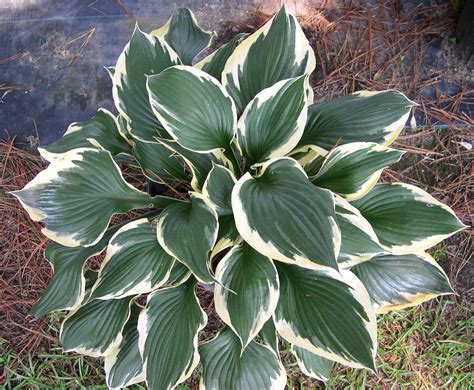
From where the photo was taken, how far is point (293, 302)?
1.03 meters

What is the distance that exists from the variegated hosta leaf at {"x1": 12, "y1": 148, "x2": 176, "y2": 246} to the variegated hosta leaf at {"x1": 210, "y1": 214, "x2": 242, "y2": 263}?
0.74 ft

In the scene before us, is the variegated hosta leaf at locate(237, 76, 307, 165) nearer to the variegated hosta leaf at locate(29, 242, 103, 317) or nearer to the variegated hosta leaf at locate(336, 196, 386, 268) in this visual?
the variegated hosta leaf at locate(336, 196, 386, 268)

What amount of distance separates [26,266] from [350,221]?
3.59ft

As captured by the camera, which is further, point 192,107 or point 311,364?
point 311,364

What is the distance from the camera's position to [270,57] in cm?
107

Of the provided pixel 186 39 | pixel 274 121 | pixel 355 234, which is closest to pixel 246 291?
pixel 355 234

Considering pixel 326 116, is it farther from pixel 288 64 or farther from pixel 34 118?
pixel 34 118

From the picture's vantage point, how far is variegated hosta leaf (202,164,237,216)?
99 centimetres

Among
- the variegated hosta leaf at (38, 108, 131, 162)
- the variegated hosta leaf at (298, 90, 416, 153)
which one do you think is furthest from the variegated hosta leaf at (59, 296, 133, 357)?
the variegated hosta leaf at (298, 90, 416, 153)

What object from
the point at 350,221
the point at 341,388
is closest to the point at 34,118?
the point at 350,221

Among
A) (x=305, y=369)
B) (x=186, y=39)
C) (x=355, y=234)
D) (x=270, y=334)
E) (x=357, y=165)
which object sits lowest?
(x=305, y=369)

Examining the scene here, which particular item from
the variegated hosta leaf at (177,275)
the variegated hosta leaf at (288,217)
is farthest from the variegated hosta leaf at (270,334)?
the variegated hosta leaf at (288,217)

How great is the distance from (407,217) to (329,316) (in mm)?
269

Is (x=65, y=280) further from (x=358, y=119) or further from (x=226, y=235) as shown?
(x=358, y=119)
